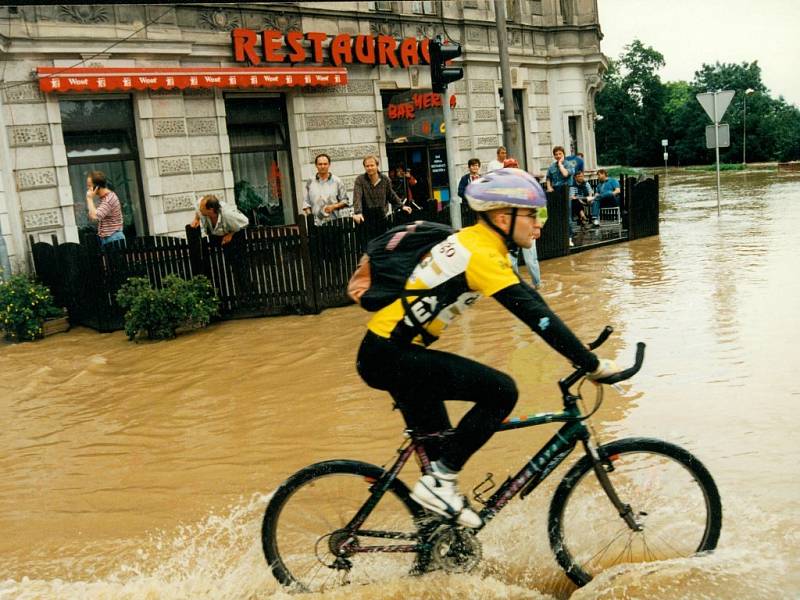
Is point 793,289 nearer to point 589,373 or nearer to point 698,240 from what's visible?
point 698,240

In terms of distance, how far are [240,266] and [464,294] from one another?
830cm

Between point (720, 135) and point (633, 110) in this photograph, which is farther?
point (633, 110)

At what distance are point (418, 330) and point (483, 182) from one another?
2.26 ft

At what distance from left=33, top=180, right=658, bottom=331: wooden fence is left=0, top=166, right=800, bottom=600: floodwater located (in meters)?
0.37

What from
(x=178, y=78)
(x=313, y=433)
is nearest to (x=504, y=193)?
(x=313, y=433)

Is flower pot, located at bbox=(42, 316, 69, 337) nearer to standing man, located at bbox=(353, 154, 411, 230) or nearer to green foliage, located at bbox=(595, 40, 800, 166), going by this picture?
standing man, located at bbox=(353, 154, 411, 230)

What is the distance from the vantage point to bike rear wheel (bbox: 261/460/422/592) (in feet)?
12.2

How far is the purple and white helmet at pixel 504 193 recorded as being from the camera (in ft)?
11.6

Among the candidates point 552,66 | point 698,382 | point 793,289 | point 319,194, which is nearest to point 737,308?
point 793,289

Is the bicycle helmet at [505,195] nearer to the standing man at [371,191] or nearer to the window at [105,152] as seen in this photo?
the standing man at [371,191]

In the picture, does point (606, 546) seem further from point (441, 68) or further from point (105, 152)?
point (105, 152)

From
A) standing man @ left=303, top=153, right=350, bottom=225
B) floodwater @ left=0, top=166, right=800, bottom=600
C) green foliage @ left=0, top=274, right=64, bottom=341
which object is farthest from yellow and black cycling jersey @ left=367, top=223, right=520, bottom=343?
green foliage @ left=0, top=274, right=64, bottom=341

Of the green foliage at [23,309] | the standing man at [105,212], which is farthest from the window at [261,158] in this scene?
the green foliage at [23,309]

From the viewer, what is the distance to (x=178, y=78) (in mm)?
15023
